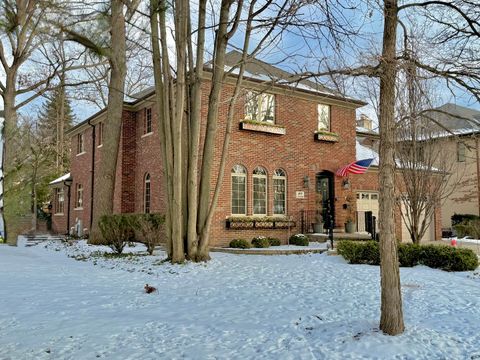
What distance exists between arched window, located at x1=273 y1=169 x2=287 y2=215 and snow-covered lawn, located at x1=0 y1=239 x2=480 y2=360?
20.3 ft

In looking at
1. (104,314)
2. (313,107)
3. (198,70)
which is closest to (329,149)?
Result: (313,107)

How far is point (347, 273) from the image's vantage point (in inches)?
358

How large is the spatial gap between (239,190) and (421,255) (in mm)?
6776

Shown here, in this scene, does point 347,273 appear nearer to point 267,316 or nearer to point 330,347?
point 267,316

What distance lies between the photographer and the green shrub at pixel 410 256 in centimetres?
1023

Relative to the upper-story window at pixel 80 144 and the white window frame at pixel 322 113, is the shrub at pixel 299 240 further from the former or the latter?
the upper-story window at pixel 80 144

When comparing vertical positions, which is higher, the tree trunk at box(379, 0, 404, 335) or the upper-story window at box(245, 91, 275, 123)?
the upper-story window at box(245, 91, 275, 123)

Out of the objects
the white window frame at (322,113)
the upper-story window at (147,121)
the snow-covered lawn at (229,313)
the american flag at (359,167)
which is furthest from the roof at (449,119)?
the upper-story window at (147,121)

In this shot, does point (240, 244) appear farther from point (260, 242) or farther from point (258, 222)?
point (258, 222)

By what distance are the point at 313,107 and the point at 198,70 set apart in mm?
7821

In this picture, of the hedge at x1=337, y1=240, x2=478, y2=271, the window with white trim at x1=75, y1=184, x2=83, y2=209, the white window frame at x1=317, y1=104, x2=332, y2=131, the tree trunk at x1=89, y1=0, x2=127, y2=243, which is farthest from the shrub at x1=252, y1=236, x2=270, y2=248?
the window with white trim at x1=75, y1=184, x2=83, y2=209

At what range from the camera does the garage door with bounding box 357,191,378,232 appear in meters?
18.5

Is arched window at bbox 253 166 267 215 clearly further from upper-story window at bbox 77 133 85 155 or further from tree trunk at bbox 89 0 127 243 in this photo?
upper-story window at bbox 77 133 85 155

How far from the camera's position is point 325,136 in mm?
17250
